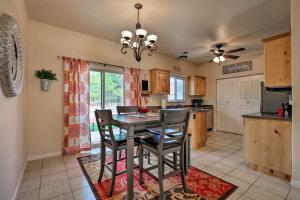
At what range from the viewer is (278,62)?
7.52ft

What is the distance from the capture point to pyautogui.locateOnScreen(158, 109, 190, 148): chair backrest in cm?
164

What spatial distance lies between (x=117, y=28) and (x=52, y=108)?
213cm

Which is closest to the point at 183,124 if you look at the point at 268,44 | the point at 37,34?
the point at 268,44

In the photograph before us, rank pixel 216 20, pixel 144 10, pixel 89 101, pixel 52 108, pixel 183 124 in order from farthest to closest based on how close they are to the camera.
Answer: pixel 89 101 → pixel 52 108 → pixel 216 20 → pixel 144 10 → pixel 183 124

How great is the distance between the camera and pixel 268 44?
7.83ft

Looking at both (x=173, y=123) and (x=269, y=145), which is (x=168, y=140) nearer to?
(x=173, y=123)

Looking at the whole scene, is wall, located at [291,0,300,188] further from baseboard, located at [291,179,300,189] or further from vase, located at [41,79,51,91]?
vase, located at [41,79,51,91]

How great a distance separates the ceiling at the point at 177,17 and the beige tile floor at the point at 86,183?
2660mm

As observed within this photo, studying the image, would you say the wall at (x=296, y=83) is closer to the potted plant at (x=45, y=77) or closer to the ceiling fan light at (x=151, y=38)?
the ceiling fan light at (x=151, y=38)

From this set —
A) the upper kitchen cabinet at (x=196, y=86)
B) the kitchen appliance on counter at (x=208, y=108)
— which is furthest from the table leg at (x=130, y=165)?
the kitchen appliance on counter at (x=208, y=108)

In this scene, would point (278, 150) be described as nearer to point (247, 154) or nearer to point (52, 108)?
point (247, 154)

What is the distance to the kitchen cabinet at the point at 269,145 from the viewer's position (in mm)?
2166

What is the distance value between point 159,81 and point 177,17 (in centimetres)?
201

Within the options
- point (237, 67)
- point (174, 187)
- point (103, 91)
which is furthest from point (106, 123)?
point (237, 67)
